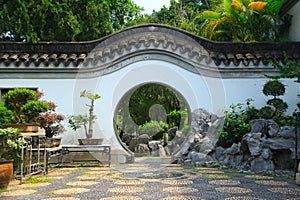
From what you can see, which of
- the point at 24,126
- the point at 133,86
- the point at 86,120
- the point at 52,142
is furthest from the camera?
the point at 133,86

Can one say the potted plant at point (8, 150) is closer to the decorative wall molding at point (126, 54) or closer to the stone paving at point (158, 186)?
the stone paving at point (158, 186)

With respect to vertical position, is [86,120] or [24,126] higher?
[86,120]

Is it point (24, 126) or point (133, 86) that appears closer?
point (24, 126)

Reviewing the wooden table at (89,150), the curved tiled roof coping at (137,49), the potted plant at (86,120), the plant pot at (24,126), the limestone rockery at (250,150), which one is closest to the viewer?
the plant pot at (24,126)

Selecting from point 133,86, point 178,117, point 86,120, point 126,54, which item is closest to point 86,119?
point 86,120

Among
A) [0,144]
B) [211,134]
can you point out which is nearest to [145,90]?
[211,134]

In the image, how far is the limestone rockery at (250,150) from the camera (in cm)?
584

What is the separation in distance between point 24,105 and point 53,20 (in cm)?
655

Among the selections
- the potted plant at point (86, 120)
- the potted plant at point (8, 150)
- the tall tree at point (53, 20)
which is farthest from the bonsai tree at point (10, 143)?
the tall tree at point (53, 20)

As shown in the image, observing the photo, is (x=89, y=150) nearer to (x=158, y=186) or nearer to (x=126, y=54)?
(x=126, y=54)

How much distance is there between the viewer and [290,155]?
5883mm

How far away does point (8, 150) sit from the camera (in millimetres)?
4824

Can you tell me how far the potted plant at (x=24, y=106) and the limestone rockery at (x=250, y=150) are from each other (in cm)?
305

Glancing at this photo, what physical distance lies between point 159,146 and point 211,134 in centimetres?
396
